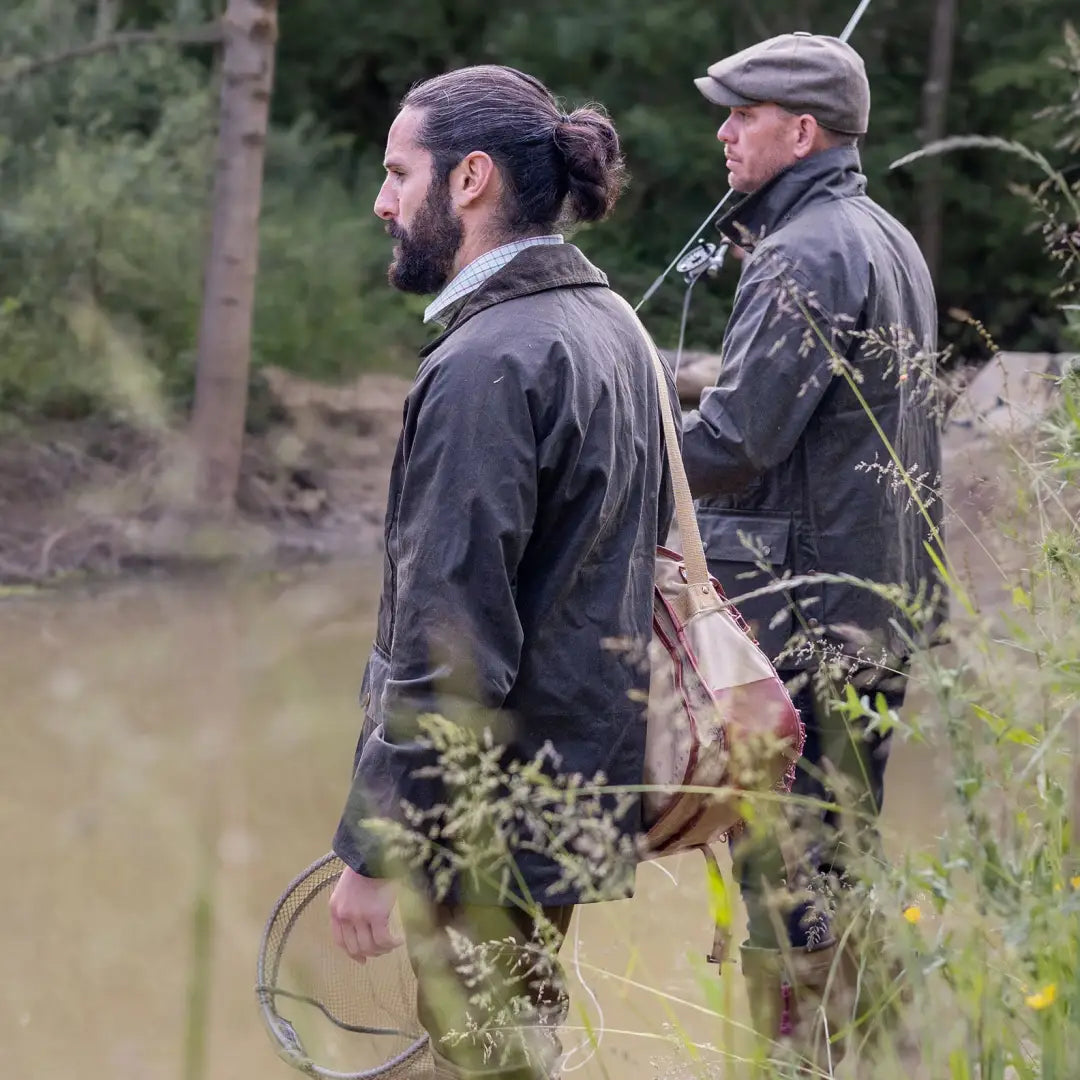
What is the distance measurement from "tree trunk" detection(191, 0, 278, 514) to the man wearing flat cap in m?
7.03

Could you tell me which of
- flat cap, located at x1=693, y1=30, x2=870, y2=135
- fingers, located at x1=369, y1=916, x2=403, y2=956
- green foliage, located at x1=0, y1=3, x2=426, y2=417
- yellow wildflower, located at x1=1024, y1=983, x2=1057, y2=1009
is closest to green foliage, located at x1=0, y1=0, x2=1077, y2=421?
green foliage, located at x1=0, y1=3, x2=426, y2=417

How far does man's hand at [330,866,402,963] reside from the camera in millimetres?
2441

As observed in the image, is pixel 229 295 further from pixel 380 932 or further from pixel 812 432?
pixel 380 932

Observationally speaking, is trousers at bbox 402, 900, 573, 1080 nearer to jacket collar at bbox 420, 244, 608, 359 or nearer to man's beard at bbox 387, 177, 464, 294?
jacket collar at bbox 420, 244, 608, 359

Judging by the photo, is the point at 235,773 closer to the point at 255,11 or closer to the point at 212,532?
the point at 212,532

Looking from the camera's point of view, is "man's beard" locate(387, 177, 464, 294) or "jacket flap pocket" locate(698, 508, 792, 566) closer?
"man's beard" locate(387, 177, 464, 294)

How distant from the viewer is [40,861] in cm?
505

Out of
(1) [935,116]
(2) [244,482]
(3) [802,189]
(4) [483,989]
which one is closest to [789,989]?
(4) [483,989]

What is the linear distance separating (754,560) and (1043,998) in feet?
5.74

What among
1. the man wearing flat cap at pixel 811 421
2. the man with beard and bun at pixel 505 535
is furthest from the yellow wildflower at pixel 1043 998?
the man wearing flat cap at pixel 811 421

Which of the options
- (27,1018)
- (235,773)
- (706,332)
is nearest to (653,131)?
(706,332)

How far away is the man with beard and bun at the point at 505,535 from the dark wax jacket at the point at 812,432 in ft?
2.21

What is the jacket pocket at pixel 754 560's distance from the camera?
3443 mm

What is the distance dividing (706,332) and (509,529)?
1215 cm
